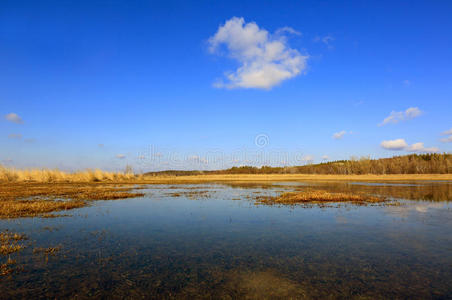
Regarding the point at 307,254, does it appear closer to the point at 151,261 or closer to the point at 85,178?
the point at 151,261

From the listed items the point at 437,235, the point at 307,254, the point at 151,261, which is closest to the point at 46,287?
the point at 151,261

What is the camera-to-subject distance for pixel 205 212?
1788 cm

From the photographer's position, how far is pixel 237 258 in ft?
28.4

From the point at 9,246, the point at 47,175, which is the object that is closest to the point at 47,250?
the point at 9,246

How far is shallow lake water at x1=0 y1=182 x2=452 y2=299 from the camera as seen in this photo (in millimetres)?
6379

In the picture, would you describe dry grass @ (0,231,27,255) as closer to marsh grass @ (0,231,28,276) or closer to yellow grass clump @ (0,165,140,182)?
marsh grass @ (0,231,28,276)

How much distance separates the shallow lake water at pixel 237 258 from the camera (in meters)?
6.38

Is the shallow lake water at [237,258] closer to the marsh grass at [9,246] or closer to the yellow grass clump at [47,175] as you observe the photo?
the marsh grass at [9,246]

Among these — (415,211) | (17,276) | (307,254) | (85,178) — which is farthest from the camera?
(85,178)

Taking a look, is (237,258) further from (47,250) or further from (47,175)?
(47,175)

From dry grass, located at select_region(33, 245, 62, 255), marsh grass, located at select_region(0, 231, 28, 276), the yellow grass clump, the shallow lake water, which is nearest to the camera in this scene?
the shallow lake water

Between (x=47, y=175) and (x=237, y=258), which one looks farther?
(x=47, y=175)

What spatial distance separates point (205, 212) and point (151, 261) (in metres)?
9.54

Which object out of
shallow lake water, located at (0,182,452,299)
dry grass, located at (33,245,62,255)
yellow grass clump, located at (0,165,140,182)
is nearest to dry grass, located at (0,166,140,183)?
yellow grass clump, located at (0,165,140,182)
